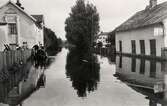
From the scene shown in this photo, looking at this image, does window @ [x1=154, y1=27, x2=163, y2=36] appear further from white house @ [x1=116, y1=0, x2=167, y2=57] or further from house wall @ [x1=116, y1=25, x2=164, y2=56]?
house wall @ [x1=116, y1=25, x2=164, y2=56]

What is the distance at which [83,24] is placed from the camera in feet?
211

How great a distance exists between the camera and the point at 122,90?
10406 millimetres

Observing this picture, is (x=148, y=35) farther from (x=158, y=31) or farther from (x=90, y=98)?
(x=90, y=98)

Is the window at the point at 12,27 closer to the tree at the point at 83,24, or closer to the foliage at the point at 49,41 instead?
the foliage at the point at 49,41

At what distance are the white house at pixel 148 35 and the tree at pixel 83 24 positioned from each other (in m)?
19.3

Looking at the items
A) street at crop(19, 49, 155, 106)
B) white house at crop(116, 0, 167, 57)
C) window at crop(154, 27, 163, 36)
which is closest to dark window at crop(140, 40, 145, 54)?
white house at crop(116, 0, 167, 57)

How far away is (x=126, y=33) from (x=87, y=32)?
75.2 feet

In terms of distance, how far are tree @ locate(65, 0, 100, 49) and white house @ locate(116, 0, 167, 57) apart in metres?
19.3

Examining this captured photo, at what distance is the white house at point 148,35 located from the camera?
2792cm

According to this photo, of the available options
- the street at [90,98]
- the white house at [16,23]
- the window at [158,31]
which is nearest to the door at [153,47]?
the window at [158,31]

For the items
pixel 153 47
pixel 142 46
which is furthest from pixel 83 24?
pixel 153 47

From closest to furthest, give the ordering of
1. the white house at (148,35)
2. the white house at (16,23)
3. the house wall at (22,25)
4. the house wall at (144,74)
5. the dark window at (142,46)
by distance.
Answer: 1. the house wall at (144,74)
2. the white house at (148,35)
3. the dark window at (142,46)
4. the white house at (16,23)
5. the house wall at (22,25)

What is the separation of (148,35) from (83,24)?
1335 inches

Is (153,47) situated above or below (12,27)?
below
